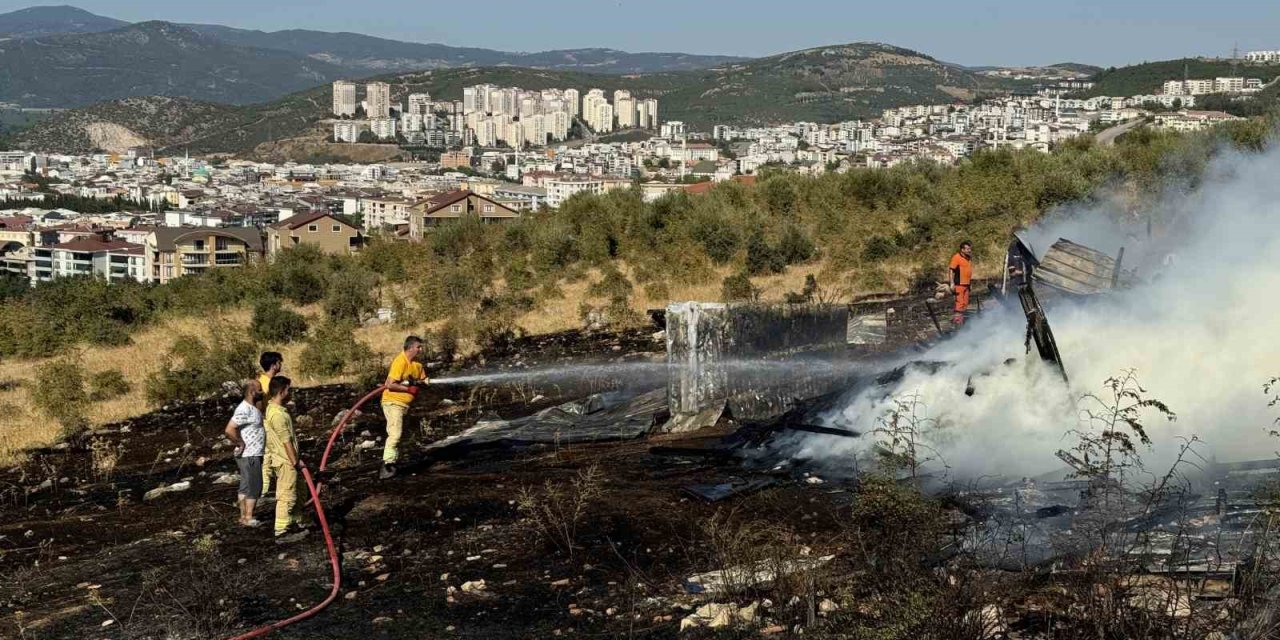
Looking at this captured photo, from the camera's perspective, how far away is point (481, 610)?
6.10 m

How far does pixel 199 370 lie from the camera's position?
15203mm

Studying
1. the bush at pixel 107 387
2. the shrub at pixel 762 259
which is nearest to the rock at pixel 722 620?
the bush at pixel 107 387

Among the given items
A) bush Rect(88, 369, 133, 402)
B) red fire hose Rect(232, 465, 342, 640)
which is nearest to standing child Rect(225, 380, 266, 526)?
red fire hose Rect(232, 465, 342, 640)

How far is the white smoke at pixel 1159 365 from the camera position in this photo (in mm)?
7715

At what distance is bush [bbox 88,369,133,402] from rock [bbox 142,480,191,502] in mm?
6213

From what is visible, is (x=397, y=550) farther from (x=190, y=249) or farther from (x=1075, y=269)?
(x=190, y=249)

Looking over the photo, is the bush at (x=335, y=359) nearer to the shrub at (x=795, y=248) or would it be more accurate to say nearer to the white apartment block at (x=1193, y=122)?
the shrub at (x=795, y=248)

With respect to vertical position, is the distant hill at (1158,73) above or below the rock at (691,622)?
above

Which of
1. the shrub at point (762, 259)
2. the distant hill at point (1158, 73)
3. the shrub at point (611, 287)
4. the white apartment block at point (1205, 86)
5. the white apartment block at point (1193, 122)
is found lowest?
the shrub at point (611, 287)

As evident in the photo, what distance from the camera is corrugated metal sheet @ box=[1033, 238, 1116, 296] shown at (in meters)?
11.2

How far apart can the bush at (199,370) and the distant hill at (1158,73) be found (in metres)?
109

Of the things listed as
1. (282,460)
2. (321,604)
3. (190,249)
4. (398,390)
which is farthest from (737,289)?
(190,249)

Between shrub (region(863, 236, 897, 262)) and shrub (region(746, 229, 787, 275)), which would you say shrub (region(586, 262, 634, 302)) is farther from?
shrub (region(863, 236, 897, 262))

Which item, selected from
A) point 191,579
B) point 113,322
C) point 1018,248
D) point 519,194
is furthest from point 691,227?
point 519,194
